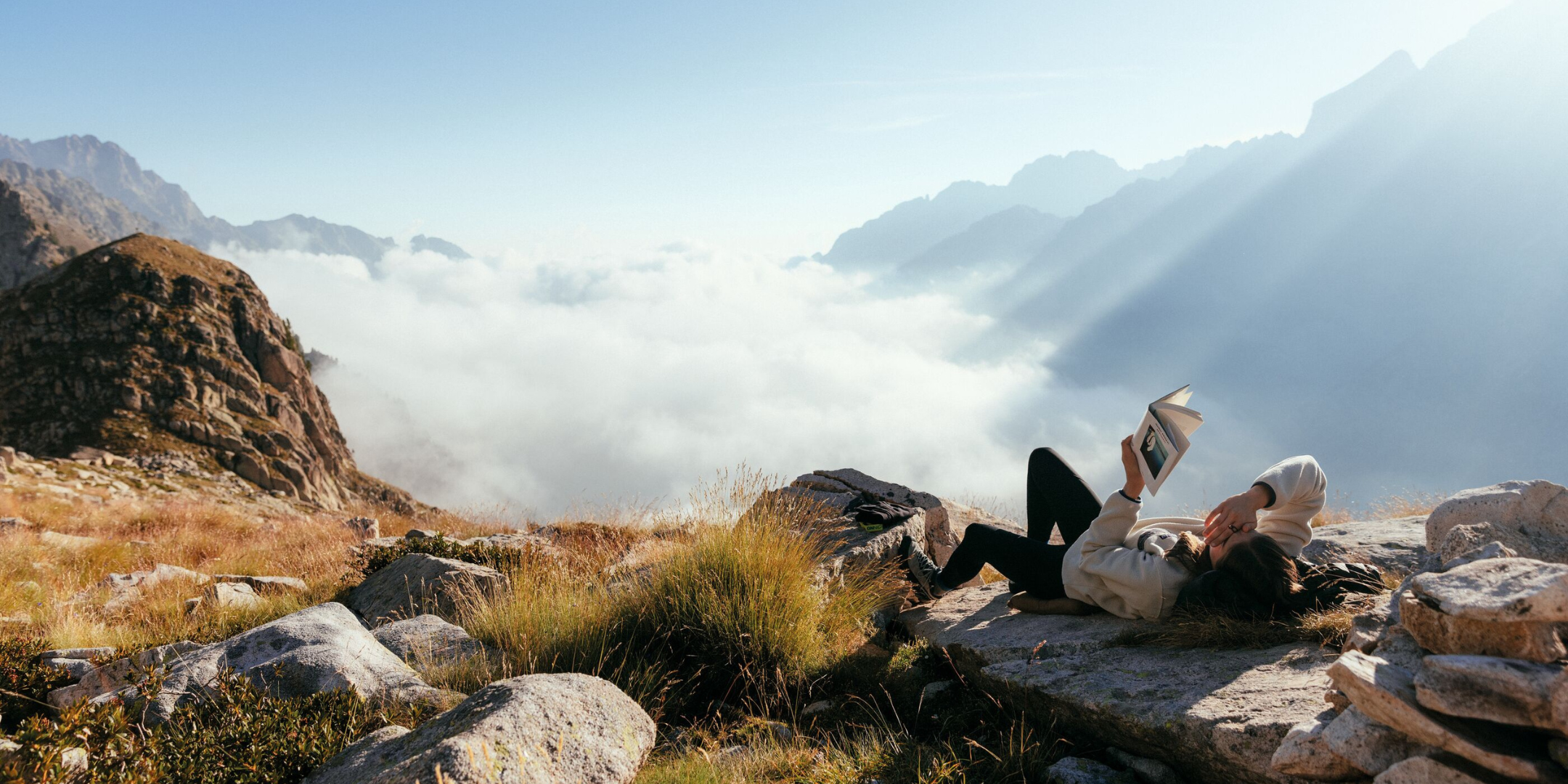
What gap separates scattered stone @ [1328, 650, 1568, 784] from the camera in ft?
6.85

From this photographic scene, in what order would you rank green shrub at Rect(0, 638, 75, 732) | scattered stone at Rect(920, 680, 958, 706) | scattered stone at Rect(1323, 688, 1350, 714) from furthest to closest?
scattered stone at Rect(920, 680, 958, 706) < green shrub at Rect(0, 638, 75, 732) < scattered stone at Rect(1323, 688, 1350, 714)

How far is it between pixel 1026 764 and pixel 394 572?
600 cm

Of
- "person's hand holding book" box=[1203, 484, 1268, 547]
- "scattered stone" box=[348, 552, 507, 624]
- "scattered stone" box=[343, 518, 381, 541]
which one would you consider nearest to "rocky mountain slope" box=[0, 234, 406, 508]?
"scattered stone" box=[343, 518, 381, 541]

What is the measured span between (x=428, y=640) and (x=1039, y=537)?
15.9ft

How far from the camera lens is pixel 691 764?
140 inches

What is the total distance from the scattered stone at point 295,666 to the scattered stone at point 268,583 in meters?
3.14

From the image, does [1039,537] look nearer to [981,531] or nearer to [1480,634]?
[981,531]

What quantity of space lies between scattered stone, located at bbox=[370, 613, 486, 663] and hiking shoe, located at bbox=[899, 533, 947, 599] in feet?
12.1

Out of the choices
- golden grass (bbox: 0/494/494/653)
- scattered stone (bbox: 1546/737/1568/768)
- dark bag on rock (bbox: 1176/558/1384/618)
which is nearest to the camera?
scattered stone (bbox: 1546/737/1568/768)

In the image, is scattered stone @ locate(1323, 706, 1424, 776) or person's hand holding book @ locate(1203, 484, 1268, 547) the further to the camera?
person's hand holding book @ locate(1203, 484, 1268, 547)

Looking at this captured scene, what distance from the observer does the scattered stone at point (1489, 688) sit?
2115 millimetres

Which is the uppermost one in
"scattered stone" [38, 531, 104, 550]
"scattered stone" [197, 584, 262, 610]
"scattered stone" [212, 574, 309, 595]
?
"scattered stone" [197, 584, 262, 610]

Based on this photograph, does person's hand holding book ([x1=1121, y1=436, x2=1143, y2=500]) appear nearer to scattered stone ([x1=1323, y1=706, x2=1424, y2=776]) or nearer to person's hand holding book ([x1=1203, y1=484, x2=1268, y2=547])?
person's hand holding book ([x1=1203, y1=484, x2=1268, y2=547])

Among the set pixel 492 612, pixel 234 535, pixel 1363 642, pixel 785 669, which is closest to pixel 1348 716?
pixel 1363 642
